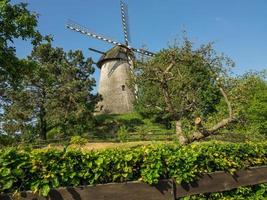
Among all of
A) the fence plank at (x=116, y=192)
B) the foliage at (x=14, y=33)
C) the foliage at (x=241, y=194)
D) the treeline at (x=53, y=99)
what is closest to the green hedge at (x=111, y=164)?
the fence plank at (x=116, y=192)

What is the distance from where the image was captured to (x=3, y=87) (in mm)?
39312

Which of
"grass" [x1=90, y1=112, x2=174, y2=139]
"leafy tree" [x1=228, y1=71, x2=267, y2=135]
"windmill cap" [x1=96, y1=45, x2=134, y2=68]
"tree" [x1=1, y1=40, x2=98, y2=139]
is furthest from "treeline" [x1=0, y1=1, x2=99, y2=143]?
"leafy tree" [x1=228, y1=71, x2=267, y2=135]

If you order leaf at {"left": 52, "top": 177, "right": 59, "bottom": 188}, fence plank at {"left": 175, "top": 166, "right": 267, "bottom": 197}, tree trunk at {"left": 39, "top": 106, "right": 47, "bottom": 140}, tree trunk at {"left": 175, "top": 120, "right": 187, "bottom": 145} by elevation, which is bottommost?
fence plank at {"left": 175, "top": 166, "right": 267, "bottom": 197}

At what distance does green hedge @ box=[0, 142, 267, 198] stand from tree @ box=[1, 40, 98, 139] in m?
32.4

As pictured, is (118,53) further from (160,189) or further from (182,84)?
(160,189)

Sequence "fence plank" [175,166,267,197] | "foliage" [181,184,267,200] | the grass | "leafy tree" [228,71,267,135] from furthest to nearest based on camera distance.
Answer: the grass
"leafy tree" [228,71,267,135]
"foliage" [181,184,267,200]
"fence plank" [175,166,267,197]

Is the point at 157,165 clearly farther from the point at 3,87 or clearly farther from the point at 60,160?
the point at 3,87

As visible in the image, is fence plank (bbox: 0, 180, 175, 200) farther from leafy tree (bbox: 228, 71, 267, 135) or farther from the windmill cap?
the windmill cap

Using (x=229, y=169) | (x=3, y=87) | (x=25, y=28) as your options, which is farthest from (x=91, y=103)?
(x=229, y=169)

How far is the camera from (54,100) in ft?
133

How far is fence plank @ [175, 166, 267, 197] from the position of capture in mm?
7523

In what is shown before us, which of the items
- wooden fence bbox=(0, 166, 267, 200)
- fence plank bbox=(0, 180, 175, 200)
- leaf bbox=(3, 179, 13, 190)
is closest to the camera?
leaf bbox=(3, 179, 13, 190)

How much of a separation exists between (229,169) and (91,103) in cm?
3620

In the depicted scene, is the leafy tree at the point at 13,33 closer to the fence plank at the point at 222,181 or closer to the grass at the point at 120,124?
the fence plank at the point at 222,181
